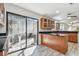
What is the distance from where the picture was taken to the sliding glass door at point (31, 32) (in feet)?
5.57

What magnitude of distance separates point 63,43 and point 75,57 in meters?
0.30

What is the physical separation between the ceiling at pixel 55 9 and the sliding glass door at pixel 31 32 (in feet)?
0.62

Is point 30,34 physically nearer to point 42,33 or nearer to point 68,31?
point 42,33

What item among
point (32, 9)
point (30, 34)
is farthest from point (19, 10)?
point (30, 34)

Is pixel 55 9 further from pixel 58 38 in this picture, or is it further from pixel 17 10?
pixel 17 10

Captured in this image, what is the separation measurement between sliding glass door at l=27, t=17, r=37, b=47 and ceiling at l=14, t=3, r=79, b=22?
7.4 inches

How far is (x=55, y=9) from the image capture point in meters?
1.67

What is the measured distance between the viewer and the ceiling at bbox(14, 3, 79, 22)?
163 centimetres

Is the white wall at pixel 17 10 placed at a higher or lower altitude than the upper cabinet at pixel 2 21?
higher

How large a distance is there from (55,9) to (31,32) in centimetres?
57

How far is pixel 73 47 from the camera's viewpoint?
166 cm

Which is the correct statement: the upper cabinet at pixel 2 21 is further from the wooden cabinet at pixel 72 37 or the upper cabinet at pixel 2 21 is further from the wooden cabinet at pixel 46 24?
the wooden cabinet at pixel 72 37

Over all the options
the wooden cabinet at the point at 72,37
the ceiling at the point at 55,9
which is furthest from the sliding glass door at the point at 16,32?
the wooden cabinet at the point at 72,37

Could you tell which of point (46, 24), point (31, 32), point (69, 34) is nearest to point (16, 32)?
point (31, 32)
